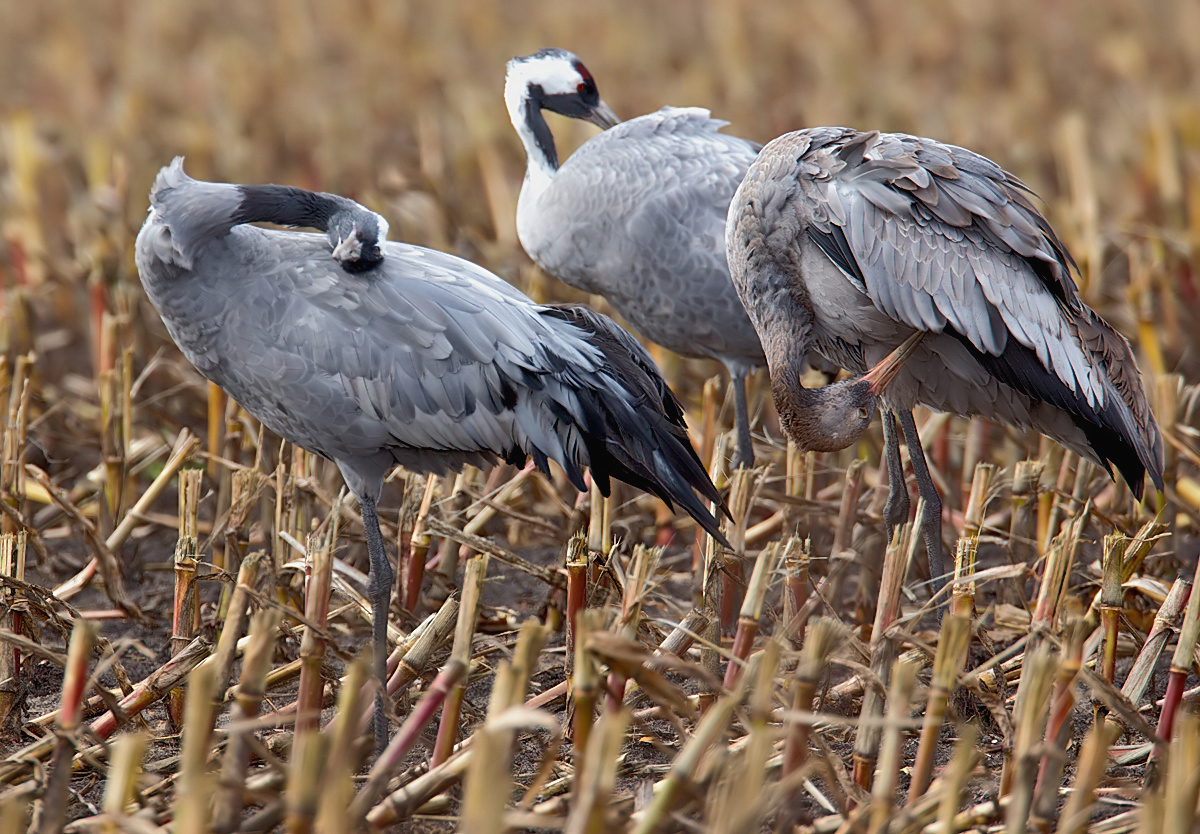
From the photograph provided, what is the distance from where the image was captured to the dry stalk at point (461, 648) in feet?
7.93

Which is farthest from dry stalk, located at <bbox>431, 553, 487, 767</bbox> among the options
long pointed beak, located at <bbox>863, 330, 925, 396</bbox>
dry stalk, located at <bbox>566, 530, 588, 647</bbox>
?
long pointed beak, located at <bbox>863, 330, 925, 396</bbox>

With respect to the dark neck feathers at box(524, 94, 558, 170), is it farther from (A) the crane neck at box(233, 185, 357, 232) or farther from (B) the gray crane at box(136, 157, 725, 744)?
(B) the gray crane at box(136, 157, 725, 744)

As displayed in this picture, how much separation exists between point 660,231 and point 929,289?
1285 millimetres

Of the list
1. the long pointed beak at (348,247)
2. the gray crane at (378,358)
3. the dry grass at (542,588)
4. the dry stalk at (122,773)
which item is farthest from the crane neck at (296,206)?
the dry stalk at (122,773)

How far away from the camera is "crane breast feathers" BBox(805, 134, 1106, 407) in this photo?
3.23 m

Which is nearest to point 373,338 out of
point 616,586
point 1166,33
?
point 616,586

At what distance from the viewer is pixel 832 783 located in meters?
2.37

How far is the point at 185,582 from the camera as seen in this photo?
3143 millimetres

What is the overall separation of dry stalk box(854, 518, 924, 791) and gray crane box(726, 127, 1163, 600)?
580 millimetres

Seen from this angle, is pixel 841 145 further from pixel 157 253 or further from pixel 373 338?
pixel 157 253

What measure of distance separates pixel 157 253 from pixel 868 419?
1.78 meters

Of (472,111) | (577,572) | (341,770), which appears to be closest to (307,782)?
(341,770)

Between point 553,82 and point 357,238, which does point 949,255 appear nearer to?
point 357,238

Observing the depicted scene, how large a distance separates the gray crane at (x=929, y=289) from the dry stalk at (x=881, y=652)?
58cm
